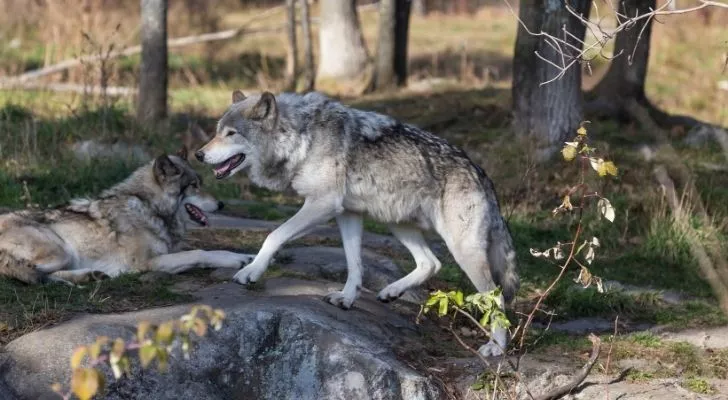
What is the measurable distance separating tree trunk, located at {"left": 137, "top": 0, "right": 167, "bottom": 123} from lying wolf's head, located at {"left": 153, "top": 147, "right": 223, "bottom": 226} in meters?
5.45

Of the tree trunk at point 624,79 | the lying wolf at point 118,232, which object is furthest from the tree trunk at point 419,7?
the lying wolf at point 118,232

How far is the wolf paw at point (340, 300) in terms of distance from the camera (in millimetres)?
6982

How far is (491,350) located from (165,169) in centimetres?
291

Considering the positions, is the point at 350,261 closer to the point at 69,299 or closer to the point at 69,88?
the point at 69,299

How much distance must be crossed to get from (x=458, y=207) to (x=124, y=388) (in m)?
2.56

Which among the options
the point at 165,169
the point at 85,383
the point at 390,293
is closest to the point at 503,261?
the point at 390,293

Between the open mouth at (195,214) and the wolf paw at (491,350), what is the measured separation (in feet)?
8.52

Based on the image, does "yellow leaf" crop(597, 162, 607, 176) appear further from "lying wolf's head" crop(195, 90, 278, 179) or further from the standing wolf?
"lying wolf's head" crop(195, 90, 278, 179)

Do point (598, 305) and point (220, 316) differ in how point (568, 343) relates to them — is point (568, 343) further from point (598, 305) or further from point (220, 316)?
point (220, 316)

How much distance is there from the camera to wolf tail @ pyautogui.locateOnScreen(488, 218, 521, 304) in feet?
23.8

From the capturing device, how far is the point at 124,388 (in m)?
5.84

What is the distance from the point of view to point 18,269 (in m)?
7.23

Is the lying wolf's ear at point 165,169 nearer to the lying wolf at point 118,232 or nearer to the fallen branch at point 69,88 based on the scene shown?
the lying wolf at point 118,232

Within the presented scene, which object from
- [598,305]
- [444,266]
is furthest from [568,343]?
[444,266]
